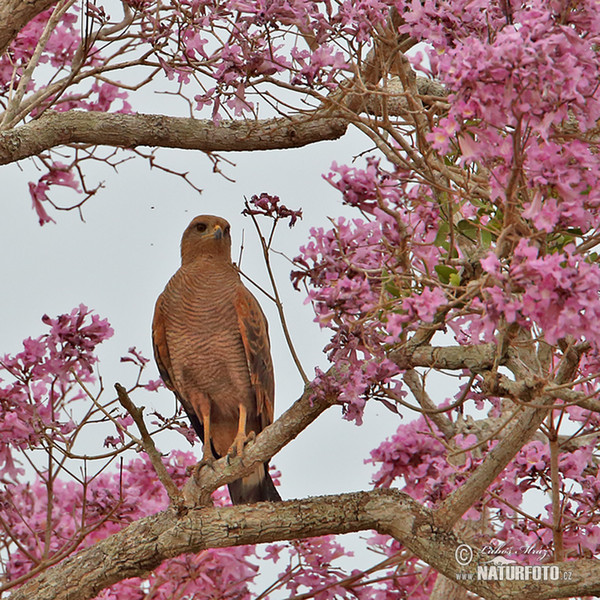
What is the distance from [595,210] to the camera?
2.78 metres

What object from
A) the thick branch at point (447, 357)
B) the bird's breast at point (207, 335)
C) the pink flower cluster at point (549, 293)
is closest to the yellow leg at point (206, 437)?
the bird's breast at point (207, 335)

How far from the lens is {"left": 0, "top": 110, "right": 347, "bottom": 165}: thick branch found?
473 cm

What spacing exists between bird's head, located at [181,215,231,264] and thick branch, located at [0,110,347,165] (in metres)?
0.80

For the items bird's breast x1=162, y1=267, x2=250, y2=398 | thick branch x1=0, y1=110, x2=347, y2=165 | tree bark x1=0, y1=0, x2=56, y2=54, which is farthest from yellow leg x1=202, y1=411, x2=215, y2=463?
tree bark x1=0, y1=0, x2=56, y2=54

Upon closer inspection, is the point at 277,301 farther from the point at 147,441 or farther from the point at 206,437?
the point at 206,437

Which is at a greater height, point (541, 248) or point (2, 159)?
point (2, 159)

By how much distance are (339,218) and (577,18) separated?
0.90 meters

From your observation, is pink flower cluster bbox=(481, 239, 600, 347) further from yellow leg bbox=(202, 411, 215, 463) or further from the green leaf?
yellow leg bbox=(202, 411, 215, 463)

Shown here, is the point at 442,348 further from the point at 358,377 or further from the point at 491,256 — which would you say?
the point at 491,256

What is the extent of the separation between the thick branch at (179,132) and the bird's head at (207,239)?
80 cm

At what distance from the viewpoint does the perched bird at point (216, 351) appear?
5.27 m

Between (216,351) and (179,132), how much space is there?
123 cm

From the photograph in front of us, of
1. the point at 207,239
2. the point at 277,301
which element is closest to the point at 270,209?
the point at 277,301

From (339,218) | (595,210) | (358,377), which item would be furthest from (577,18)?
(358,377)
